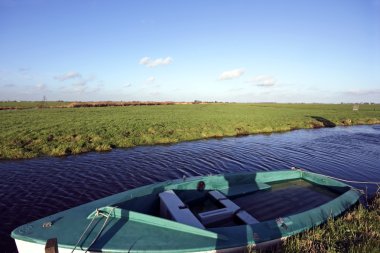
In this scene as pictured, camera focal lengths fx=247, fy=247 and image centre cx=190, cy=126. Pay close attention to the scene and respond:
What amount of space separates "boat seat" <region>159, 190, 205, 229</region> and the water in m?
4.79

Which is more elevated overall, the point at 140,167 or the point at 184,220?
the point at 184,220

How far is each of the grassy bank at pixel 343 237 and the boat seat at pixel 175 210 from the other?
254 centimetres

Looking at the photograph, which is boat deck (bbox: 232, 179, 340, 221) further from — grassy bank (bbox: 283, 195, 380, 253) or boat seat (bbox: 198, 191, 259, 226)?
grassy bank (bbox: 283, 195, 380, 253)

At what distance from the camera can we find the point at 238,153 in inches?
836

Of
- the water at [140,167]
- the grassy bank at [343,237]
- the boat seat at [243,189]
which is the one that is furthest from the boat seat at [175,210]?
the water at [140,167]

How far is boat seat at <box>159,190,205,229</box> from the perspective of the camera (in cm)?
697

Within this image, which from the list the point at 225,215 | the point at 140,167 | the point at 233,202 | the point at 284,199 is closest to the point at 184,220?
the point at 225,215

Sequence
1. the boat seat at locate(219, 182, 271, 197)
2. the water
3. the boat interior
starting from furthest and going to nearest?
1. the water
2. the boat seat at locate(219, 182, 271, 197)
3. the boat interior

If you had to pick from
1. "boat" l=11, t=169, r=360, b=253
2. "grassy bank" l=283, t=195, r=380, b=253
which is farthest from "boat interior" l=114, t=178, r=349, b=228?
"grassy bank" l=283, t=195, r=380, b=253

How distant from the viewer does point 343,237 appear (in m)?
7.14

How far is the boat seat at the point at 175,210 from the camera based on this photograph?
22.9ft

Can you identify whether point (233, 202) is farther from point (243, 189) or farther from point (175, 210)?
point (175, 210)

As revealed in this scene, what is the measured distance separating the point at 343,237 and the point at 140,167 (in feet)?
40.2

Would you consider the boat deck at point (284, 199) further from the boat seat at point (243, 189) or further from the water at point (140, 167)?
the water at point (140, 167)
